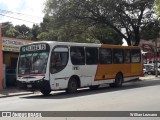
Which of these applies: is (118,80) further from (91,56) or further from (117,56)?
(91,56)

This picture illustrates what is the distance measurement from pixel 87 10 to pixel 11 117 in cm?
2507

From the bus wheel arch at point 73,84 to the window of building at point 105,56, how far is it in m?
2.55

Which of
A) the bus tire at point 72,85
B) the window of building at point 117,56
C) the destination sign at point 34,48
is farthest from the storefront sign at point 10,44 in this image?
the bus tire at point 72,85

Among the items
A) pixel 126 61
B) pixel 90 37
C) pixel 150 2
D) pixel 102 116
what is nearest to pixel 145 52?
pixel 90 37

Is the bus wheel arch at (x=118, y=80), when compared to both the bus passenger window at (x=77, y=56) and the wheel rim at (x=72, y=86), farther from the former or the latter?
the wheel rim at (x=72, y=86)

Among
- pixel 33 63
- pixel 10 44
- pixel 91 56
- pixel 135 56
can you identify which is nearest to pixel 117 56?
pixel 135 56

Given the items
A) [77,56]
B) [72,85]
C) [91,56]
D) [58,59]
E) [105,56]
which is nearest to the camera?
[58,59]

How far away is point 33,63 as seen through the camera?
20906mm

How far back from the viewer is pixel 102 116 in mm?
11969

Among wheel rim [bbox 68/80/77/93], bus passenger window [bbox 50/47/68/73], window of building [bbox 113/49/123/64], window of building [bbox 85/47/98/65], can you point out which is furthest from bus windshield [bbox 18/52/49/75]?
window of building [bbox 113/49/123/64]

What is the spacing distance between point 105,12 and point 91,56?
12.9 meters

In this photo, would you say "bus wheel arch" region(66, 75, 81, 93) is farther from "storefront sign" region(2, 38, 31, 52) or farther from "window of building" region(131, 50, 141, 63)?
"storefront sign" region(2, 38, 31, 52)

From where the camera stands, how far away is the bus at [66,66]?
2044cm

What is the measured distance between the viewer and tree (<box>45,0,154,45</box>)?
116ft
